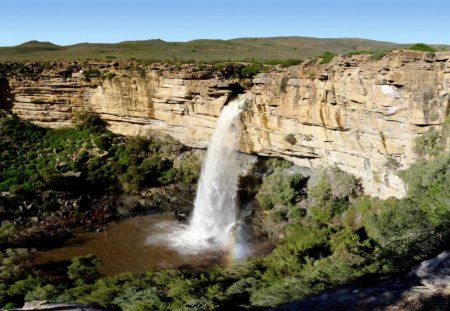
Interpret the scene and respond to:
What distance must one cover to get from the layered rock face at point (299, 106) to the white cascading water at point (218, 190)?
2.81 ft

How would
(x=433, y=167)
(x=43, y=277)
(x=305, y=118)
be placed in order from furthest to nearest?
(x=305, y=118), (x=43, y=277), (x=433, y=167)

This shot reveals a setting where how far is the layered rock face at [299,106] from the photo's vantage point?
993 inches

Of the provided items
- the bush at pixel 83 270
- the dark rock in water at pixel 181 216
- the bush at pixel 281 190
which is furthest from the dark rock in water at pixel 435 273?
the dark rock in water at pixel 181 216

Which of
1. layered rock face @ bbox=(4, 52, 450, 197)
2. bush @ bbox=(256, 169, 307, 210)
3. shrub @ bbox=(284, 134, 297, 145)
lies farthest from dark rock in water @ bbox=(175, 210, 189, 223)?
shrub @ bbox=(284, 134, 297, 145)

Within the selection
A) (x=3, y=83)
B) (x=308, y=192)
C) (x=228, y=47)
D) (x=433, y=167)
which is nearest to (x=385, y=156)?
(x=433, y=167)

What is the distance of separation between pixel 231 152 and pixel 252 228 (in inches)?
282

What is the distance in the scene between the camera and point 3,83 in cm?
4500

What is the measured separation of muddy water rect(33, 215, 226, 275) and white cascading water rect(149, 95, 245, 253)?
4.10 ft

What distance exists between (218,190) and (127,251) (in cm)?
879

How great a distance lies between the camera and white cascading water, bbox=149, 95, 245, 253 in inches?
1283

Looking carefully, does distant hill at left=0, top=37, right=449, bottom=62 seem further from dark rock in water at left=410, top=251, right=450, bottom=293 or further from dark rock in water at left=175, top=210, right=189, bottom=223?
dark rock in water at left=410, top=251, right=450, bottom=293

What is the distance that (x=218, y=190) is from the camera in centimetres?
3588

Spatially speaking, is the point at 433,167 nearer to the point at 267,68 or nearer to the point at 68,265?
the point at 267,68

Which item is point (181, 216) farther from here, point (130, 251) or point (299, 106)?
point (299, 106)
